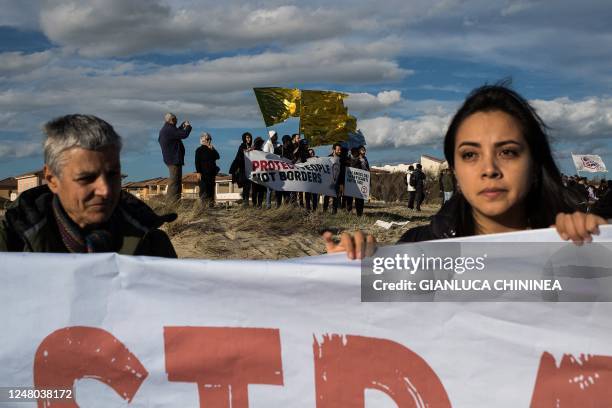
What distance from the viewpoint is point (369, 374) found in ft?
6.95

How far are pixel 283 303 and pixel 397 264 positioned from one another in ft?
1.32

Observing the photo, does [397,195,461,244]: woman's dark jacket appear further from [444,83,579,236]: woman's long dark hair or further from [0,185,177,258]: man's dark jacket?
[0,185,177,258]: man's dark jacket

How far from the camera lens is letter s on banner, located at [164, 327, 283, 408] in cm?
218

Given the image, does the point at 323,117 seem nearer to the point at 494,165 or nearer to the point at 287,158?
the point at 287,158

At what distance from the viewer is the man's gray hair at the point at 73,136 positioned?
243 cm

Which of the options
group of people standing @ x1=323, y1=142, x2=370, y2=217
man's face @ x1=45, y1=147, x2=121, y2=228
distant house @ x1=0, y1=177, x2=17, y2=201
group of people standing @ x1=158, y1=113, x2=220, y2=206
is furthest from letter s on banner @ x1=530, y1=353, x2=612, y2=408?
distant house @ x1=0, y1=177, x2=17, y2=201

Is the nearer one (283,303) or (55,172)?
(283,303)

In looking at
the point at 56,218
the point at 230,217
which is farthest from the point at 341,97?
the point at 56,218

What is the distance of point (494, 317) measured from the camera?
2.11 m

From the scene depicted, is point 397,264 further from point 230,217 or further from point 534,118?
point 230,217

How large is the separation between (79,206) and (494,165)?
1.52 meters

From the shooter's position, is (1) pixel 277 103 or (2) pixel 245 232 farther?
(1) pixel 277 103

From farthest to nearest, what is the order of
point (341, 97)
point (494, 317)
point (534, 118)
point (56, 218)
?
point (341, 97) < point (56, 218) < point (534, 118) < point (494, 317)

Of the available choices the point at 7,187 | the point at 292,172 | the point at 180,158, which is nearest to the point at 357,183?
the point at 292,172
